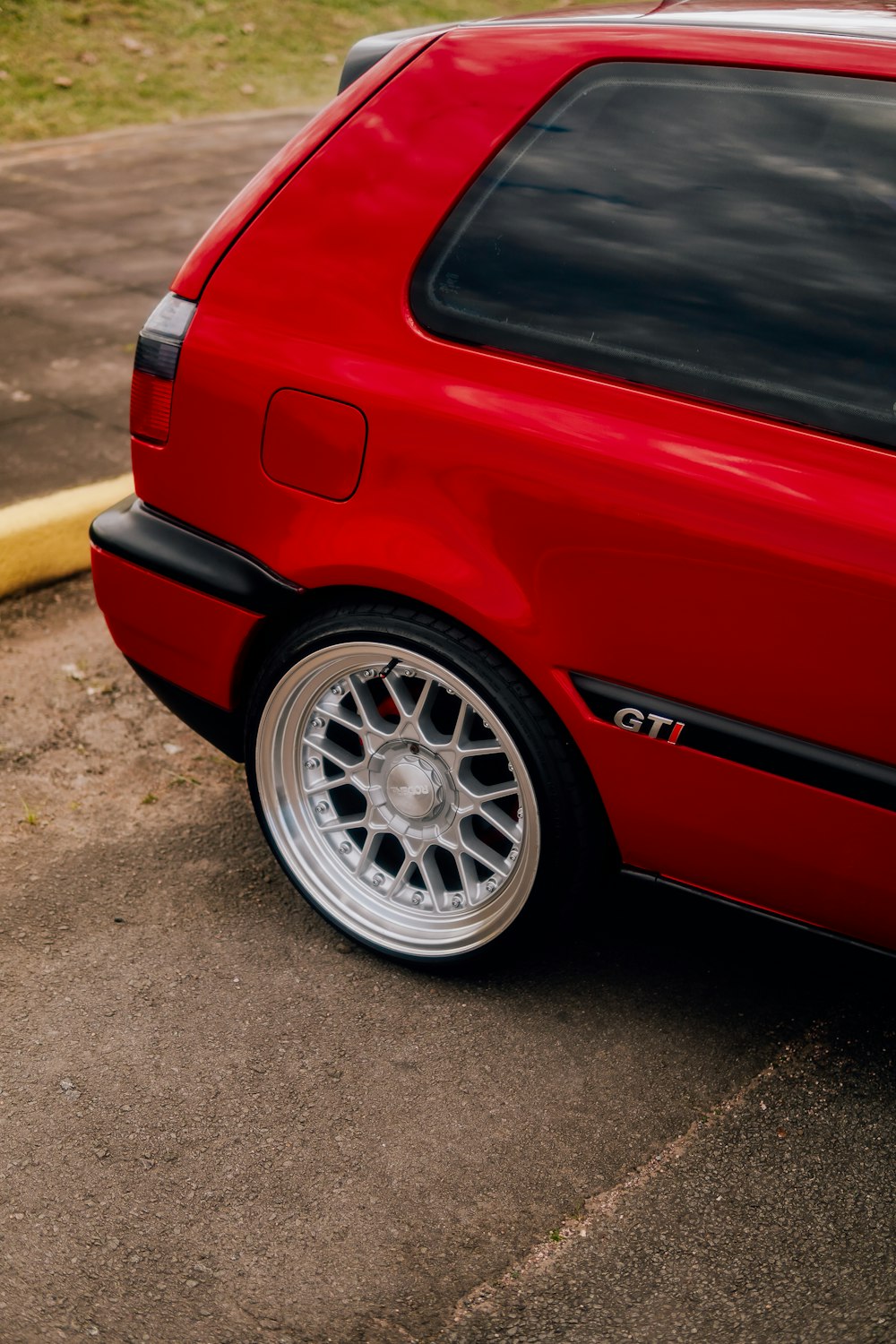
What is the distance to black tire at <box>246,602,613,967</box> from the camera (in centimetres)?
224

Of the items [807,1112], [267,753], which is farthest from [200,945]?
[807,1112]

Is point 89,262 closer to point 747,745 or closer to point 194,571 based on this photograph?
point 194,571

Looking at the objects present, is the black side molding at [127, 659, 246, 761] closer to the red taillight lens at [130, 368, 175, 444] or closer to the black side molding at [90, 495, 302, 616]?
the black side molding at [90, 495, 302, 616]

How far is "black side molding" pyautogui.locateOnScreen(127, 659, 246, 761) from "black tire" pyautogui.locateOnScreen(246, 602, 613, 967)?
0.06 meters

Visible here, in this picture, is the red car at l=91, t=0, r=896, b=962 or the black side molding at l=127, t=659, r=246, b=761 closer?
the red car at l=91, t=0, r=896, b=962

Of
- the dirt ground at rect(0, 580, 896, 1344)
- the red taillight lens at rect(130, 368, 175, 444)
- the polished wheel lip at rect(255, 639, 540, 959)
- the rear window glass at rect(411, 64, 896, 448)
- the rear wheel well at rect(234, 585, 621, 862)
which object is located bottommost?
the dirt ground at rect(0, 580, 896, 1344)

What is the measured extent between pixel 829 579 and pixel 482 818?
94cm

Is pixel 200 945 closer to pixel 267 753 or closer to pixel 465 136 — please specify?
pixel 267 753

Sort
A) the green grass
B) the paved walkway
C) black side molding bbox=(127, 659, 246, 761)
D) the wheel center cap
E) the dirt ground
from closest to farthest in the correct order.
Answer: the dirt ground, the wheel center cap, black side molding bbox=(127, 659, 246, 761), the paved walkway, the green grass

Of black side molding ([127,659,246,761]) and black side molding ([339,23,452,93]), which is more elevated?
black side molding ([339,23,452,93])

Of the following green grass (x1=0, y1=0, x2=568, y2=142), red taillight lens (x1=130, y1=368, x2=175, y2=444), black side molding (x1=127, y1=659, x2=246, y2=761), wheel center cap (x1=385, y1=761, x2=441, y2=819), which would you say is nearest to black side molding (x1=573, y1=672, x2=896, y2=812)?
wheel center cap (x1=385, y1=761, x2=441, y2=819)

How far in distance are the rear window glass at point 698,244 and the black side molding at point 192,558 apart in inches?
22.4

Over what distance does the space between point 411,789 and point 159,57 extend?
11075 mm

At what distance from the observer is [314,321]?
2268 mm
